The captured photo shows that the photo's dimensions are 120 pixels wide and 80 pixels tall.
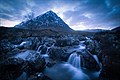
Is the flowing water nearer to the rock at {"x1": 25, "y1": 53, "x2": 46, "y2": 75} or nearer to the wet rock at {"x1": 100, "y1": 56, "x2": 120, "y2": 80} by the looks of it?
the rock at {"x1": 25, "y1": 53, "x2": 46, "y2": 75}

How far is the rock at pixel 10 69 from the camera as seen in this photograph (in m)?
10.3

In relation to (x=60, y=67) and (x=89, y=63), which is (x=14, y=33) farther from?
(x=89, y=63)

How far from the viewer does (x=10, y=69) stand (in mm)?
11008

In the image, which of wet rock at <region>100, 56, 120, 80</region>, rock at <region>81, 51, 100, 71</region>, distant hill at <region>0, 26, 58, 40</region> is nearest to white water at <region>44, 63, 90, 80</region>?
rock at <region>81, 51, 100, 71</region>

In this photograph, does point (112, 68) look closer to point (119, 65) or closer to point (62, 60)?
point (119, 65)

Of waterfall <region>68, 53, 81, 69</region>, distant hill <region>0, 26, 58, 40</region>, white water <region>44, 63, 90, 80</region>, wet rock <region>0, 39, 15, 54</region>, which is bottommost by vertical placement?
white water <region>44, 63, 90, 80</region>

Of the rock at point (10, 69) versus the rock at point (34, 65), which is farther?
the rock at point (34, 65)

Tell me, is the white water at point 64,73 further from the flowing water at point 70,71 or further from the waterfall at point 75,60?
the waterfall at point 75,60

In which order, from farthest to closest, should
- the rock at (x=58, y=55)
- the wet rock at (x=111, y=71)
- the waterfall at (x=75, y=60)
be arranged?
the rock at (x=58, y=55)
the waterfall at (x=75, y=60)
the wet rock at (x=111, y=71)

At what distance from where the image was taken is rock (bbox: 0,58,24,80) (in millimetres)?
10345

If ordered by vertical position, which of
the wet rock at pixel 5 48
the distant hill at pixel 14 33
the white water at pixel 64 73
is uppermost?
the distant hill at pixel 14 33

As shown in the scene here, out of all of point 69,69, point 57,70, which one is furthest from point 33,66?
point 69,69

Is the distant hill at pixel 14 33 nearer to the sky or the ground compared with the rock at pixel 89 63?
nearer to the sky

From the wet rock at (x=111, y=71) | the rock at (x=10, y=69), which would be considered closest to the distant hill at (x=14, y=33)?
the rock at (x=10, y=69)
